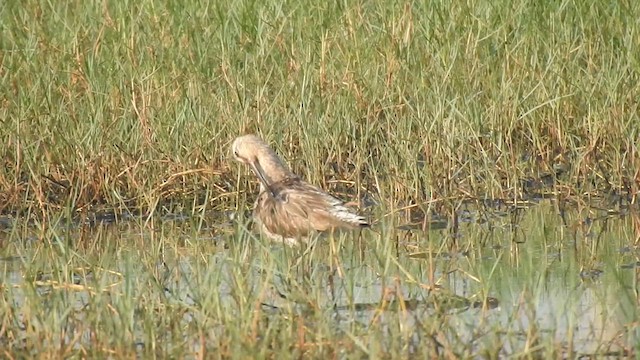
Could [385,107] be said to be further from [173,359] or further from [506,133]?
[173,359]

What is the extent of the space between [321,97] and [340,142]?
0.33 m

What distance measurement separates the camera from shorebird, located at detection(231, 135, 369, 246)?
746cm

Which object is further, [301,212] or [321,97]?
[321,97]

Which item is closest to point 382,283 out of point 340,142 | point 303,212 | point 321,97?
point 303,212

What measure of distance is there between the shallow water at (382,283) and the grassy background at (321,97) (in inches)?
14.0

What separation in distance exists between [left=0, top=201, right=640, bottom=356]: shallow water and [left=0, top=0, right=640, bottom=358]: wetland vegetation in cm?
3

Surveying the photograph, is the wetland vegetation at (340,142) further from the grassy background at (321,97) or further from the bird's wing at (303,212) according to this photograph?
the bird's wing at (303,212)

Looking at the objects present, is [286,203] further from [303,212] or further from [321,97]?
[321,97]

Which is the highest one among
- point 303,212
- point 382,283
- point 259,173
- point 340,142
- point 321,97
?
point 321,97

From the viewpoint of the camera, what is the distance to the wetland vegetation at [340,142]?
255 inches

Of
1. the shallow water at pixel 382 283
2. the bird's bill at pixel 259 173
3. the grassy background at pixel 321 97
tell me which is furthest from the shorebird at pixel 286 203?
the grassy background at pixel 321 97

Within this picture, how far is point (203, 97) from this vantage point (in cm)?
874

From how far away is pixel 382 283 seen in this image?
5715 mm

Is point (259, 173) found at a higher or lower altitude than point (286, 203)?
higher
